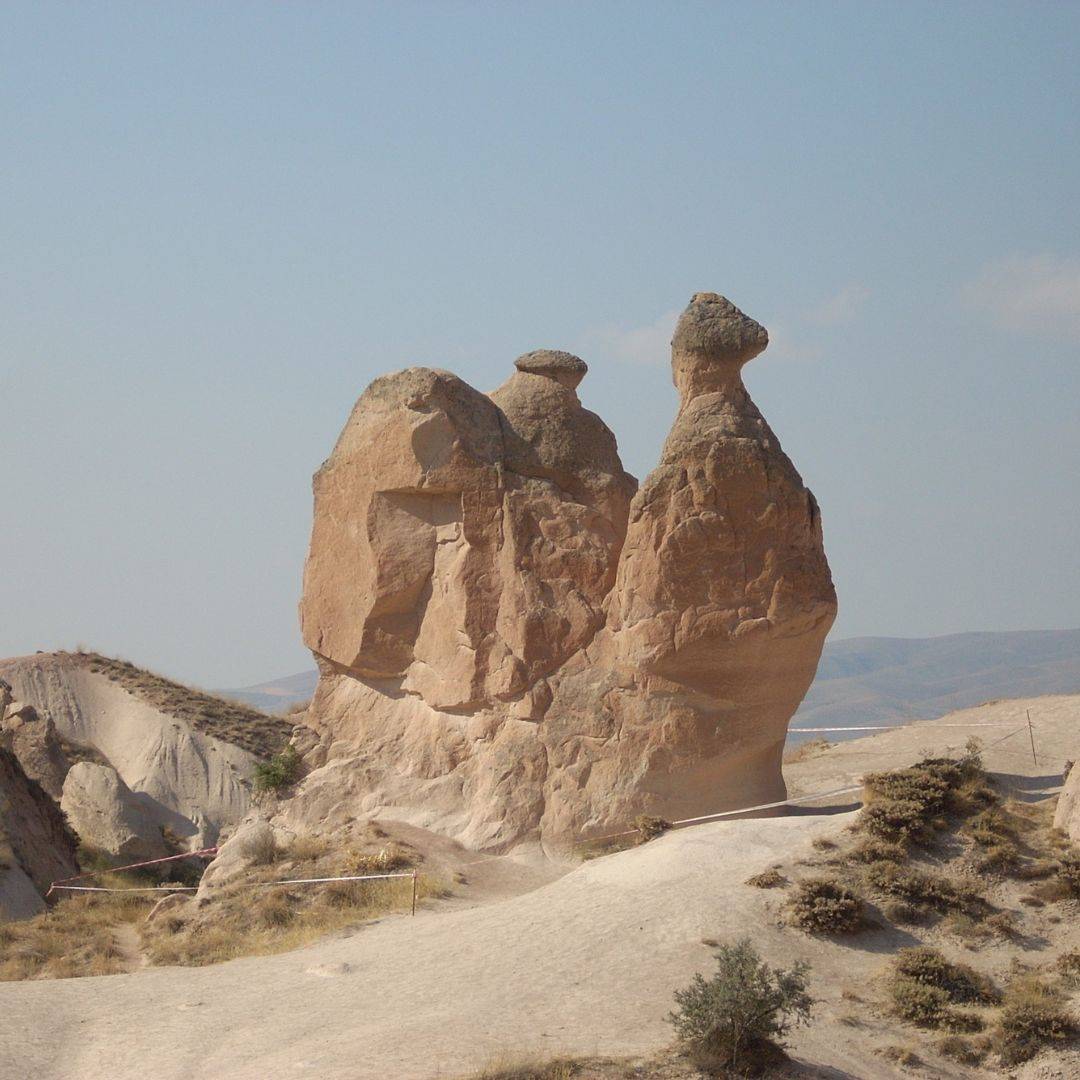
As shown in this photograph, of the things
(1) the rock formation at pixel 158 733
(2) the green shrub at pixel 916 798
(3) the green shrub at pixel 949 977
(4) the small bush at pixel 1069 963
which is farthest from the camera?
(1) the rock formation at pixel 158 733

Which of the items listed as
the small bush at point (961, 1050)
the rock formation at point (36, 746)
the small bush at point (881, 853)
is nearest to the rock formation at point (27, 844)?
the rock formation at point (36, 746)

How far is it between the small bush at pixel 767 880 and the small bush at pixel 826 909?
43cm

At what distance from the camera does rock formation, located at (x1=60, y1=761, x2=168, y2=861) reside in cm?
3138

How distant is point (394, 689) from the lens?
22.6 m

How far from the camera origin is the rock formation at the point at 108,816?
31375mm

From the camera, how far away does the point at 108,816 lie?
31.9 m

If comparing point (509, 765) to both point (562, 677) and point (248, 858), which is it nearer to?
point (562, 677)

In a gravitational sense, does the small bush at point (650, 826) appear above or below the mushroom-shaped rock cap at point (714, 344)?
below

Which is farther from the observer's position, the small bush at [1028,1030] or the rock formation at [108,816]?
the rock formation at [108,816]

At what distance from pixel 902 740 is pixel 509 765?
12873 millimetres

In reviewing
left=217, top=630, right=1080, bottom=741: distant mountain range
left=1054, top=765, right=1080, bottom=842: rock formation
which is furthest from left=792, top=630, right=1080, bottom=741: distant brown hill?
left=1054, top=765, right=1080, bottom=842: rock formation

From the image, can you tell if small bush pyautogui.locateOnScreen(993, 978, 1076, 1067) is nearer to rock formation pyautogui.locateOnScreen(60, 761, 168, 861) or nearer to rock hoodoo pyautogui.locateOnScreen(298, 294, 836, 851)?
rock hoodoo pyautogui.locateOnScreen(298, 294, 836, 851)

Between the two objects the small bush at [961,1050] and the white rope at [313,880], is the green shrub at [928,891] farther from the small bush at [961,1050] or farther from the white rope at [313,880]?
the white rope at [313,880]

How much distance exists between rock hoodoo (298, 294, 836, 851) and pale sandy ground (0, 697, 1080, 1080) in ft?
6.22
